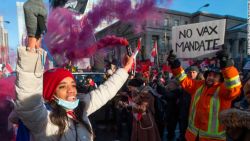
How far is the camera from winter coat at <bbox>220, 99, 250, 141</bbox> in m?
2.20

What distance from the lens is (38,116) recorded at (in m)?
1.64

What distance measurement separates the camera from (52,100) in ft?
6.86

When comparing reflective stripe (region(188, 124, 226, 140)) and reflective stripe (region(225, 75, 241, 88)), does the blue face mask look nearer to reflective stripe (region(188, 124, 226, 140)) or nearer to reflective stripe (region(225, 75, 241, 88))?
reflective stripe (region(225, 75, 241, 88))

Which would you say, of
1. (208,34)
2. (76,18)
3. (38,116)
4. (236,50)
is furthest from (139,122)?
(236,50)

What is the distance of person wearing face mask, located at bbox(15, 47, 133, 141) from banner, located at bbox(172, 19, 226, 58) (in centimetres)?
274

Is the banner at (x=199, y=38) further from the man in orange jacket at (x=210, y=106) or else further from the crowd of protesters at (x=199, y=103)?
the man in orange jacket at (x=210, y=106)

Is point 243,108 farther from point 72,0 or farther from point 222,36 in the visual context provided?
point 222,36

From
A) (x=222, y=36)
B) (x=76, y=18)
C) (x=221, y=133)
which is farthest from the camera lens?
(x=222, y=36)

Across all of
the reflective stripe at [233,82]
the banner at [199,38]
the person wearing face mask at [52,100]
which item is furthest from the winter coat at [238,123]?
the banner at [199,38]

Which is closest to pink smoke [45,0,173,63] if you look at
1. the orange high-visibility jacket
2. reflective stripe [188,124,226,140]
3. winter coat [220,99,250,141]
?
the orange high-visibility jacket

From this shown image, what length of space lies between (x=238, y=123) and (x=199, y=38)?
3.29 m

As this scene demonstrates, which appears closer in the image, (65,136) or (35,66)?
(35,66)

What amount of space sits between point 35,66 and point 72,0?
194cm

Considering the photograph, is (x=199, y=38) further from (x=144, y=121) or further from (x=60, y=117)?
(x=60, y=117)
